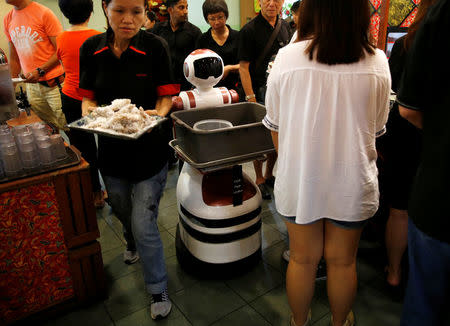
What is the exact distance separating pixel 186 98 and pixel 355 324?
1504mm

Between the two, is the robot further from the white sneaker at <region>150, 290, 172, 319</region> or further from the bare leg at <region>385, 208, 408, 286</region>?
the bare leg at <region>385, 208, 408, 286</region>

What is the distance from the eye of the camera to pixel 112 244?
2.61 m

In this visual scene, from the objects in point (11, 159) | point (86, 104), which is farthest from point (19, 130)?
point (86, 104)

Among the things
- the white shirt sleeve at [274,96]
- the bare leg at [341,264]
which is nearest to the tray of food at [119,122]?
the white shirt sleeve at [274,96]

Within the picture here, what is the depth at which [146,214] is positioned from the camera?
1.81 metres

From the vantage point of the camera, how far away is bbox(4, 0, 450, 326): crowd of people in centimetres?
105

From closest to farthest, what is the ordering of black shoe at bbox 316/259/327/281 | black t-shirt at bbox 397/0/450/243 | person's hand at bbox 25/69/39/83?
1. black t-shirt at bbox 397/0/450/243
2. black shoe at bbox 316/259/327/281
3. person's hand at bbox 25/69/39/83

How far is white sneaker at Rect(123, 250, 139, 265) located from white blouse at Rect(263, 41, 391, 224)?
1.35 m

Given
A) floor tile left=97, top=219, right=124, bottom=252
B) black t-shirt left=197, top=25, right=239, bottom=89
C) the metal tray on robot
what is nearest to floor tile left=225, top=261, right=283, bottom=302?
the metal tray on robot

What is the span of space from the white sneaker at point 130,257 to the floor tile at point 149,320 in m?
0.46

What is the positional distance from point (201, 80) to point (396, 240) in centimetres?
143

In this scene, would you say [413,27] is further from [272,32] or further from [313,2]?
[272,32]

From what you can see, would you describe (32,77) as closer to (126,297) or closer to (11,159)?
(11,159)

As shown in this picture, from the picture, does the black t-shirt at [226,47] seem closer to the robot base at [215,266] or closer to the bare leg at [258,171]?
the bare leg at [258,171]
